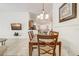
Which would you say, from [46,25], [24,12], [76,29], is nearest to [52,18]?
[46,25]

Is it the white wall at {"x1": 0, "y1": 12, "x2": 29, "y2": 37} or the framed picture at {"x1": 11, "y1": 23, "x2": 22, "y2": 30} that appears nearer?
the white wall at {"x1": 0, "y1": 12, "x2": 29, "y2": 37}

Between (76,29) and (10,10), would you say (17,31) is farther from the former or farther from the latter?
(76,29)

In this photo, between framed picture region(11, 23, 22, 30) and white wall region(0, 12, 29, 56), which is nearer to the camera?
white wall region(0, 12, 29, 56)

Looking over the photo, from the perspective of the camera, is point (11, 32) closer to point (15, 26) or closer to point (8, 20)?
point (8, 20)

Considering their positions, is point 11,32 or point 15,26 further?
point 15,26

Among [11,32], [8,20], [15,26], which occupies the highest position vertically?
[8,20]

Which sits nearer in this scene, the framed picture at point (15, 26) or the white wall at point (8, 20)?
the white wall at point (8, 20)

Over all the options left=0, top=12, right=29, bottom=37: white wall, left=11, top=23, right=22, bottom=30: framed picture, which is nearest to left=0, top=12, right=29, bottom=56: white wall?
left=0, top=12, right=29, bottom=37: white wall

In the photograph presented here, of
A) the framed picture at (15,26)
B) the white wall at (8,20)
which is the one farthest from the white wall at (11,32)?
the framed picture at (15,26)

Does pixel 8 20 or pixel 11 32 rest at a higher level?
pixel 8 20

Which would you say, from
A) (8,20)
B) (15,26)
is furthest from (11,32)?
(15,26)

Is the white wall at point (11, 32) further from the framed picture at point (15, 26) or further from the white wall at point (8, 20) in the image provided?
the framed picture at point (15, 26)

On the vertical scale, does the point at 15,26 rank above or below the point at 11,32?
above

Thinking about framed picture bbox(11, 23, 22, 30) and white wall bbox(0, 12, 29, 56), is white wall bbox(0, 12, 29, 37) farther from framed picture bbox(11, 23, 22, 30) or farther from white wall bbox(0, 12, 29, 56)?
framed picture bbox(11, 23, 22, 30)
